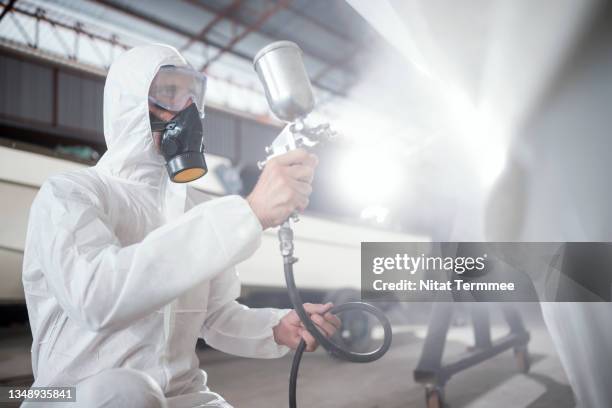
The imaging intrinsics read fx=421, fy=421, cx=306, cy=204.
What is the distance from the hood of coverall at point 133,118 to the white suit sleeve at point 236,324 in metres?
0.20

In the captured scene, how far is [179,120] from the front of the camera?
0.59m

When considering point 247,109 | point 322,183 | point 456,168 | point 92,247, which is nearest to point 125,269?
point 92,247

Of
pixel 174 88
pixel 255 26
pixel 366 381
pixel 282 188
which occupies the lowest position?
pixel 366 381

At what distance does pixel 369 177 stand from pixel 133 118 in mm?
1079

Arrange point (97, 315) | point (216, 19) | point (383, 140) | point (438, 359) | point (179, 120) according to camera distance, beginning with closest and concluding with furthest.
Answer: point (97, 315), point (179, 120), point (438, 359), point (383, 140), point (216, 19)

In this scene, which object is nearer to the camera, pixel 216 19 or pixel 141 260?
pixel 141 260

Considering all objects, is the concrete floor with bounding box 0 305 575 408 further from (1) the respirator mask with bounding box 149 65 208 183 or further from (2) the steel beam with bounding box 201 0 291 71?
(2) the steel beam with bounding box 201 0 291 71

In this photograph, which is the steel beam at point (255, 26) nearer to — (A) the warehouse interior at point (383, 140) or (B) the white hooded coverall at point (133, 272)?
(A) the warehouse interior at point (383, 140)

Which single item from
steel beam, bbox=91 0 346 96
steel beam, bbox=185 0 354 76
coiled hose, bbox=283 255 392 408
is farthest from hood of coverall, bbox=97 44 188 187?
steel beam, bbox=91 0 346 96

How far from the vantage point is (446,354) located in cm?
172

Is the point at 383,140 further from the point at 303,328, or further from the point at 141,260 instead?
the point at 141,260

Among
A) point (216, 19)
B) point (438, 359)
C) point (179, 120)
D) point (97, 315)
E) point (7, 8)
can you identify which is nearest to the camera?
point (97, 315)

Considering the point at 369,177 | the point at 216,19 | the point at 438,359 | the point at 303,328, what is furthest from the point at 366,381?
the point at 216,19

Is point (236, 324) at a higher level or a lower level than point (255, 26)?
lower
